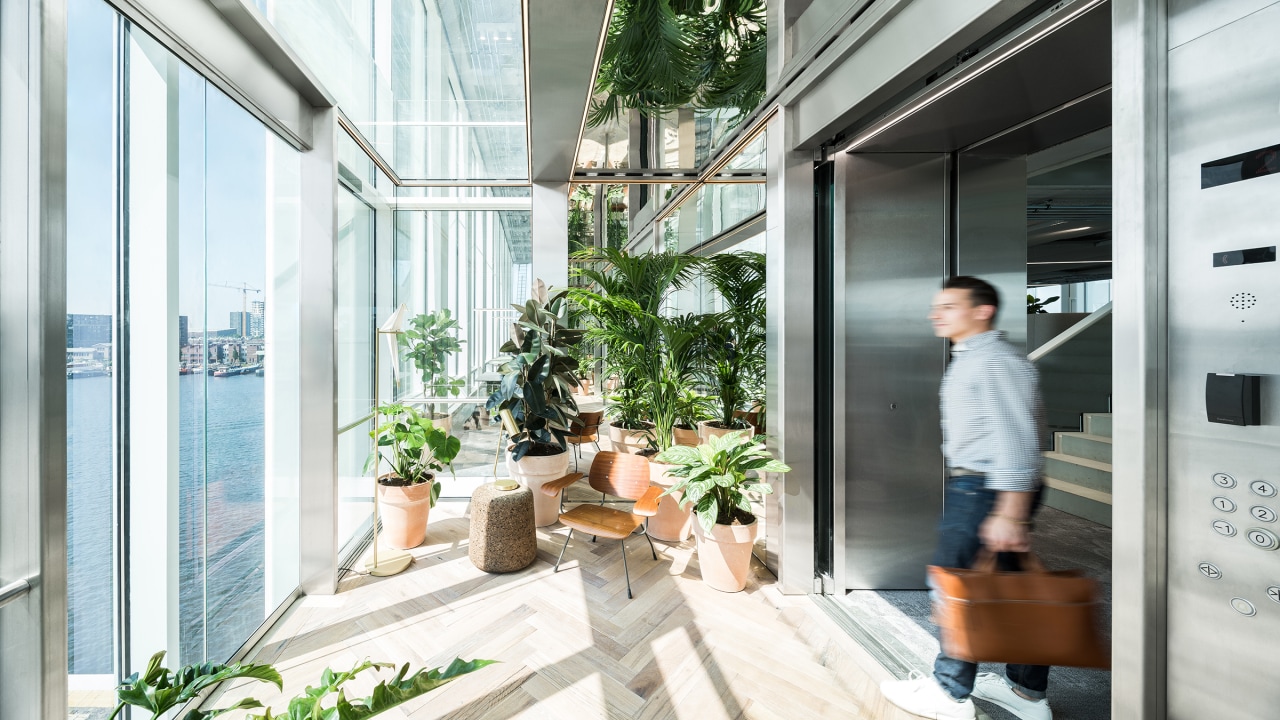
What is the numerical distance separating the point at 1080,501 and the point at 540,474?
4313 mm

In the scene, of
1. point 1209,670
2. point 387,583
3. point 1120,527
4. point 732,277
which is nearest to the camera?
point 1209,670

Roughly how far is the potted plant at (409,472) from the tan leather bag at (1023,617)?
2732 millimetres

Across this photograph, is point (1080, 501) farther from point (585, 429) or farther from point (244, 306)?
point (244, 306)

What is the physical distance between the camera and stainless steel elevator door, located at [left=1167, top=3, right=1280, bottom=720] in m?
0.94

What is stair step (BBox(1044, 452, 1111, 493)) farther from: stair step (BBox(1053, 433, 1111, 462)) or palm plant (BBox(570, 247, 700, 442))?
palm plant (BBox(570, 247, 700, 442))

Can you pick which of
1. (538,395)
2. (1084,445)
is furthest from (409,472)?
(1084,445)

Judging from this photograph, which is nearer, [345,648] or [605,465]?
[345,648]

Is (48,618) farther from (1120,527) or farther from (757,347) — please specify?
(757,347)

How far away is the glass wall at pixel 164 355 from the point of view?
1.38 meters

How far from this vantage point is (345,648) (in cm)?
226

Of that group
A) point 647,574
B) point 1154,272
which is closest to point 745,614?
point 647,574

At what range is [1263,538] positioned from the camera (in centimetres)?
95

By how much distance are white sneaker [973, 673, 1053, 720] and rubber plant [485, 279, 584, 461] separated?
107 inches

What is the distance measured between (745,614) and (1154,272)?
87.1 inches
